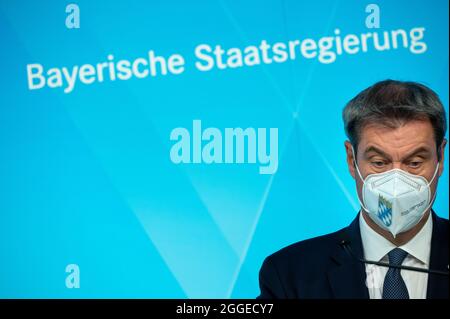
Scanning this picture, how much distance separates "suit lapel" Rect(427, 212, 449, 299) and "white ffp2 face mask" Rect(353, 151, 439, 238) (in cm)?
9

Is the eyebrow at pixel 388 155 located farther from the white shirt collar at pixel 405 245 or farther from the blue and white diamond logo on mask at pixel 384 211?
the white shirt collar at pixel 405 245

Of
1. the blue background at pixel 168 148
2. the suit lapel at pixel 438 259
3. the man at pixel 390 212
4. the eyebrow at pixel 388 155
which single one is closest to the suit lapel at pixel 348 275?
the man at pixel 390 212

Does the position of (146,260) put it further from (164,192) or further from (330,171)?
(330,171)

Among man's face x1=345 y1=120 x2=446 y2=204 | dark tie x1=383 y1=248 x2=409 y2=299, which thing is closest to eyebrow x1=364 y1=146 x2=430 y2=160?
man's face x1=345 y1=120 x2=446 y2=204

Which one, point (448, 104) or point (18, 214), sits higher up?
point (448, 104)

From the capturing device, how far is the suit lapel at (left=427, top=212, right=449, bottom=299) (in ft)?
7.66

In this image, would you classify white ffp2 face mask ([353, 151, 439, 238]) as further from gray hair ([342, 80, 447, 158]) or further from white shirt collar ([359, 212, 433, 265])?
gray hair ([342, 80, 447, 158])

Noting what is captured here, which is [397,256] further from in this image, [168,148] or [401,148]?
[168,148]

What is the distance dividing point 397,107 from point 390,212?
38 cm

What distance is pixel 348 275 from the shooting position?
2.44 meters

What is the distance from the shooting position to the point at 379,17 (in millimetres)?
3463

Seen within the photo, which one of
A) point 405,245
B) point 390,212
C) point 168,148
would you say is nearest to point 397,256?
point 405,245
